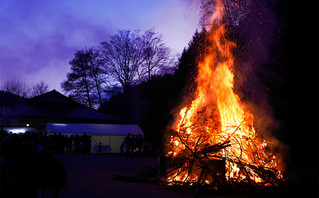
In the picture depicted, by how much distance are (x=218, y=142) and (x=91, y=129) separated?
15695 millimetres

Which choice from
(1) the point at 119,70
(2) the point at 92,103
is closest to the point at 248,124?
(1) the point at 119,70

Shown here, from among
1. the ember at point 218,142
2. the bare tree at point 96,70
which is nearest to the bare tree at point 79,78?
the bare tree at point 96,70

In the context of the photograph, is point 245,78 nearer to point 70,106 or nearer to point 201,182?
point 201,182

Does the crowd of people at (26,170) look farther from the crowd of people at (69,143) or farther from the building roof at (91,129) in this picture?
the building roof at (91,129)

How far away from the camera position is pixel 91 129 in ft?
71.1

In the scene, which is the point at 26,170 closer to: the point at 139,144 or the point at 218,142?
the point at 218,142

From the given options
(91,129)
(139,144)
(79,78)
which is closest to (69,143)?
(91,129)

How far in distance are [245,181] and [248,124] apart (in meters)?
2.17

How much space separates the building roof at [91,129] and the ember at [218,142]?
13.3 m

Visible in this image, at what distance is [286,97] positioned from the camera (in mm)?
13992

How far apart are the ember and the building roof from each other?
Result: 1326cm

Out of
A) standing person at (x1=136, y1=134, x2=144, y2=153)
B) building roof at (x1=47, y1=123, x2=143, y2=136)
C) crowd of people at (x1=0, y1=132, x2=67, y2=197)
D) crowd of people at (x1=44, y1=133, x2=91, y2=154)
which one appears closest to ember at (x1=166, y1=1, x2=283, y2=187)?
crowd of people at (x1=0, y1=132, x2=67, y2=197)

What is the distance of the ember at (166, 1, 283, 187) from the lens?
717 centimetres

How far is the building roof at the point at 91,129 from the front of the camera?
66.7 feet
